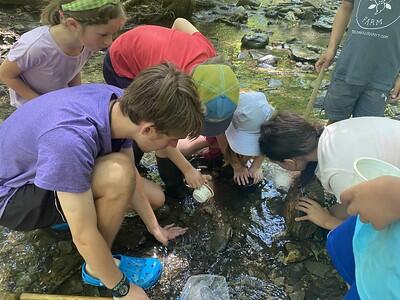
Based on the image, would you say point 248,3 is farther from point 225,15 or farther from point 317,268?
point 317,268

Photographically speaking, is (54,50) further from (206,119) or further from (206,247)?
(206,247)

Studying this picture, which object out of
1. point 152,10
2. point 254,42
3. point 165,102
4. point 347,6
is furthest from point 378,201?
point 152,10

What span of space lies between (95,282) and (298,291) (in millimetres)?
1083

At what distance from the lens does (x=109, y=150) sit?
2.00 metres

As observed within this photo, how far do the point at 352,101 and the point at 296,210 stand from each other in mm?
1030

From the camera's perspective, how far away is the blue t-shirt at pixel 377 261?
141 cm

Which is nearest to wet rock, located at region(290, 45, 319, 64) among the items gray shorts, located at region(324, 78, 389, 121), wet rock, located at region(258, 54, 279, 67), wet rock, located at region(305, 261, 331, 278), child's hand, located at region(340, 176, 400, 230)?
wet rock, located at region(258, 54, 279, 67)

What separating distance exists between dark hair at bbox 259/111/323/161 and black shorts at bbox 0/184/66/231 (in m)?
1.25

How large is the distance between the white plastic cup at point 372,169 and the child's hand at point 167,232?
1.29 meters

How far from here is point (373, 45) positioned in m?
2.94

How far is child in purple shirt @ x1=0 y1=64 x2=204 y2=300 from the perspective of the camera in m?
1.73

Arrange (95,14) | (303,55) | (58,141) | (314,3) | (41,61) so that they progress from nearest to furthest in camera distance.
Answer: (58,141), (95,14), (41,61), (303,55), (314,3)

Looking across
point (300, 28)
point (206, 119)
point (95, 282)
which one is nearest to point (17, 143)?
point (95, 282)

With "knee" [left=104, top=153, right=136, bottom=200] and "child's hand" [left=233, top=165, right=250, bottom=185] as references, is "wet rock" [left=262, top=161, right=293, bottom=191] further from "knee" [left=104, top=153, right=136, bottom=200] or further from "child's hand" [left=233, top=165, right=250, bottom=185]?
"knee" [left=104, top=153, right=136, bottom=200]
